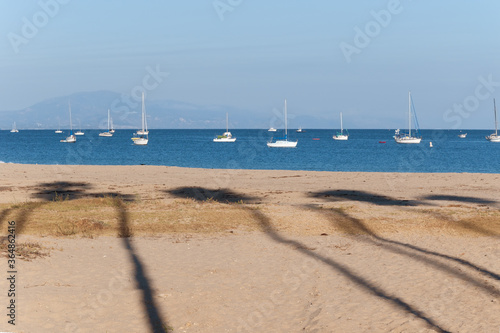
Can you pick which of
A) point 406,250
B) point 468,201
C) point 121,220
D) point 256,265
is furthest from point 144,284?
point 468,201

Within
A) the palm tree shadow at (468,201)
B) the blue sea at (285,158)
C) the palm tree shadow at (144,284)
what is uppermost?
the palm tree shadow at (144,284)

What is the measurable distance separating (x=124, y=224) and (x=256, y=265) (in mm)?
5749

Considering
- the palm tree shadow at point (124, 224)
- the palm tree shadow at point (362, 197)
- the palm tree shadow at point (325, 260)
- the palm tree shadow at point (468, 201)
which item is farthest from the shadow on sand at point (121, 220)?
the palm tree shadow at point (468, 201)

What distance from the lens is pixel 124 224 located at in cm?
1702

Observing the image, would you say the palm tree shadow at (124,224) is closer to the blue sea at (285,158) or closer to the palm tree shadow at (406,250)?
the palm tree shadow at (406,250)

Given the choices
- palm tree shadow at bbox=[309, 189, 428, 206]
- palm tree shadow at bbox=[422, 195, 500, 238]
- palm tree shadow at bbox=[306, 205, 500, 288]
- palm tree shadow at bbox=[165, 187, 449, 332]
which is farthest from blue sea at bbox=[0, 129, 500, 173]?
palm tree shadow at bbox=[306, 205, 500, 288]

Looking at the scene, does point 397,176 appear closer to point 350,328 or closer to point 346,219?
point 346,219

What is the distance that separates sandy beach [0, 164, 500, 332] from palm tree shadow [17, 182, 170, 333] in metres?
0.04

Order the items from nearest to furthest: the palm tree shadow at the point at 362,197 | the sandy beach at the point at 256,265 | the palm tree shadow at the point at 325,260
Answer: the sandy beach at the point at 256,265
the palm tree shadow at the point at 325,260
the palm tree shadow at the point at 362,197

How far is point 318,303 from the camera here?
9977mm

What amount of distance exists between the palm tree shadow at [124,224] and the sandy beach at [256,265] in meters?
0.04

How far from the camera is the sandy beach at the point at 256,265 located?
913 cm

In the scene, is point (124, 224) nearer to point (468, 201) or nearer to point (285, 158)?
point (468, 201)

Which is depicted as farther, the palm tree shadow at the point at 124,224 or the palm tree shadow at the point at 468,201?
the palm tree shadow at the point at 468,201
